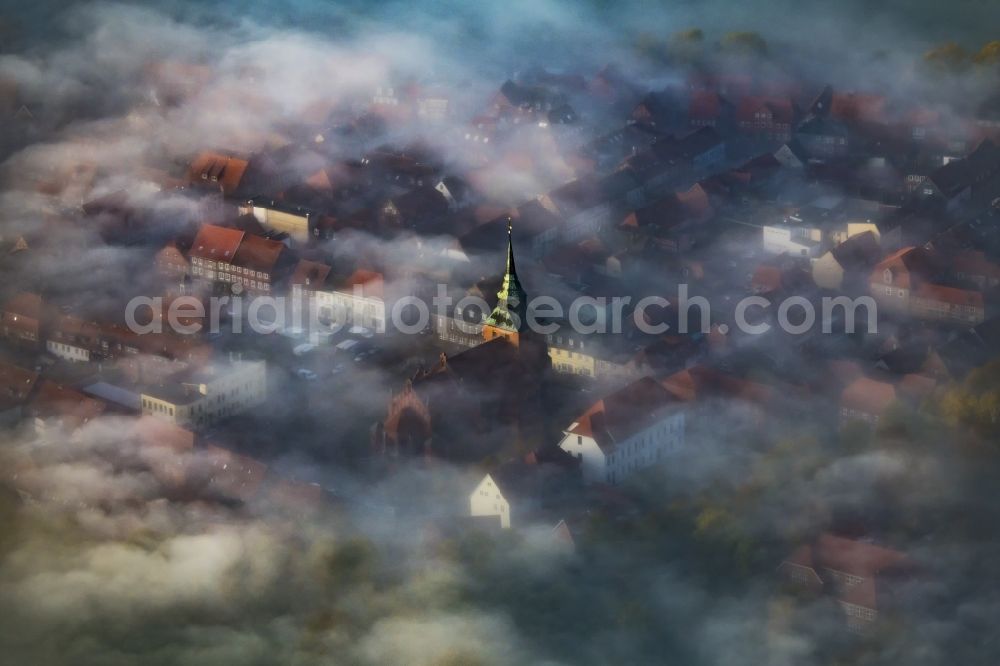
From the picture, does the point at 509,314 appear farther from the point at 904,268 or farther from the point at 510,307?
the point at 904,268

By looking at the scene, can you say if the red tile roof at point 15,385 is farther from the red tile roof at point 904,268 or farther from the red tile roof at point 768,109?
the red tile roof at point 768,109

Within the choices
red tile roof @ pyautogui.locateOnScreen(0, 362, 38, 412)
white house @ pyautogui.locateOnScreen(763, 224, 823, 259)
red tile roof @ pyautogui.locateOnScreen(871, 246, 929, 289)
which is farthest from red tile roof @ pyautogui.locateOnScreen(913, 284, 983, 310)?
red tile roof @ pyautogui.locateOnScreen(0, 362, 38, 412)

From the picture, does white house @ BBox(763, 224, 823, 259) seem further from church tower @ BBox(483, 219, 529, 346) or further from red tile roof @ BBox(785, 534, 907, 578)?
red tile roof @ BBox(785, 534, 907, 578)

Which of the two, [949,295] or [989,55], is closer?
[949,295]

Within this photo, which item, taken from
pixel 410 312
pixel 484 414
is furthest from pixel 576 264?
pixel 484 414

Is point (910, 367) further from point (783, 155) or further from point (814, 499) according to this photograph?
point (783, 155)

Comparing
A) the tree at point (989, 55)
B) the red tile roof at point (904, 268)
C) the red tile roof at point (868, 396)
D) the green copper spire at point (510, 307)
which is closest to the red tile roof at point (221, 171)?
the green copper spire at point (510, 307)

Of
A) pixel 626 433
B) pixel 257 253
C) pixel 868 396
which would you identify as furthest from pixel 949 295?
pixel 257 253
